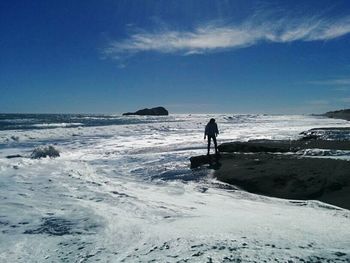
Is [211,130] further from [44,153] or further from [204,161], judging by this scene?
[44,153]

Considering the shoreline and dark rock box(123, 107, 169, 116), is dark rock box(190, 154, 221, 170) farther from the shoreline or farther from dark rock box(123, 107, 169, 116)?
dark rock box(123, 107, 169, 116)

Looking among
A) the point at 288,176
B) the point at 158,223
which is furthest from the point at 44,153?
the point at 158,223

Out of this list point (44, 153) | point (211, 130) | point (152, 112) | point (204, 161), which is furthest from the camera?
point (152, 112)

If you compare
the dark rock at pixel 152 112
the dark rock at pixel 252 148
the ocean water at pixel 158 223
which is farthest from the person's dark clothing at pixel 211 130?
the dark rock at pixel 152 112

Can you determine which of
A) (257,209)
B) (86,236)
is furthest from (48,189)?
(257,209)

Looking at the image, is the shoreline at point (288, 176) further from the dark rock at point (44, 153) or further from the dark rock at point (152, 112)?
the dark rock at point (152, 112)

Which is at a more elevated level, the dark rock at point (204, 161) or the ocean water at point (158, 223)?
the dark rock at point (204, 161)

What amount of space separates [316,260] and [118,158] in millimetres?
14823

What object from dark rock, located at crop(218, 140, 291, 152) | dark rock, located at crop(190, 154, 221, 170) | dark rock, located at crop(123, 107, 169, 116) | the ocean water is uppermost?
dark rock, located at crop(123, 107, 169, 116)

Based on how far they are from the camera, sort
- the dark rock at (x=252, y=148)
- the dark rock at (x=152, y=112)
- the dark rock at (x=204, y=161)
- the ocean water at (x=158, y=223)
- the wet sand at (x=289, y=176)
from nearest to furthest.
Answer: the ocean water at (x=158, y=223) → the wet sand at (x=289, y=176) → the dark rock at (x=204, y=161) → the dark rock at (x=252, y=148) → the dark rock at (x=152, y=112)

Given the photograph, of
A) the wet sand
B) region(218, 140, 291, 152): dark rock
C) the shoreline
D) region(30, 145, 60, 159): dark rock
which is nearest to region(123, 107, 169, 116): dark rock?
region(30, 145, 60, 159): dark rock

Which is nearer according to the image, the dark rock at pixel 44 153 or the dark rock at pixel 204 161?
the dark rock at pixel 204 161

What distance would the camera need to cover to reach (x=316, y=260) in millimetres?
5059

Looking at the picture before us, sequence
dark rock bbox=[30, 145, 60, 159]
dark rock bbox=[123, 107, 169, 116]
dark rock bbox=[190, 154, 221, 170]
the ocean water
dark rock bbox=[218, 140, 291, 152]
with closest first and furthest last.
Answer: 1. the ocean water
2. dark rock bbox=[190, 154, 221, 170]
3. dark rock bbox=[218, 140, 291, 152]
4. dark rock bbox=[30, 145, 60, 159]
5. dark rock bbox=[123, 107, 169, 116]
